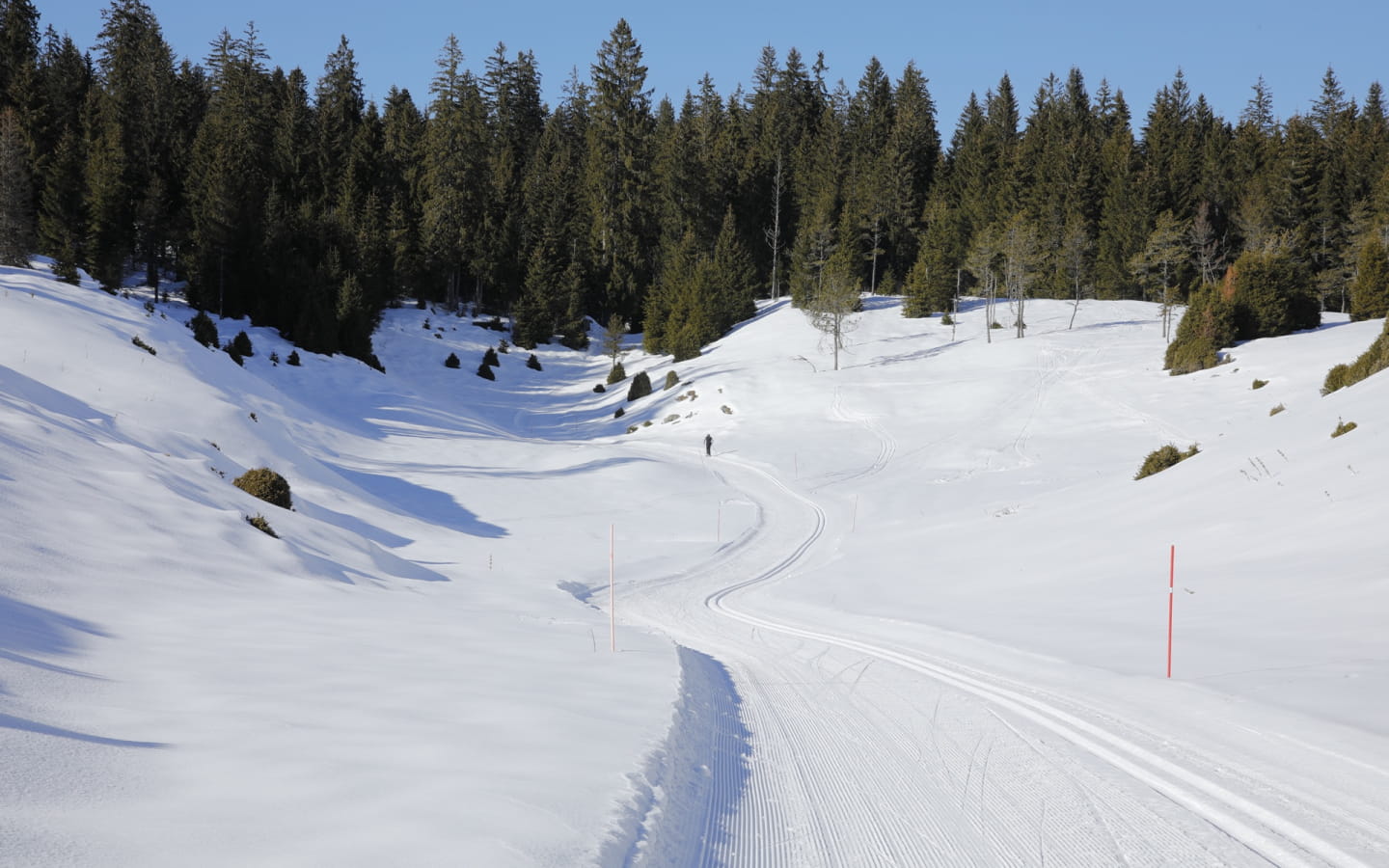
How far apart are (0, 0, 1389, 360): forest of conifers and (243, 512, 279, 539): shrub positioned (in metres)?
35.9

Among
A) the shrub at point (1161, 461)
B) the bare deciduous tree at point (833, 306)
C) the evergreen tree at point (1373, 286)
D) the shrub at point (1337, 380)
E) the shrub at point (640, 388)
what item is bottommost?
the shrub at point (1161, 461)

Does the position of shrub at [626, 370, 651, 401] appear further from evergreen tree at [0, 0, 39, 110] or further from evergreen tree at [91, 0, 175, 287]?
evergreen tree at [0, 0, 39, 110]

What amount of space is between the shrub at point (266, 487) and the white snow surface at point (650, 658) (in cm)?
68

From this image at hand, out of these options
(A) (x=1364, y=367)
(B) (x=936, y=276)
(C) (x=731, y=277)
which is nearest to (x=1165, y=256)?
(B) (x=936, y=276)

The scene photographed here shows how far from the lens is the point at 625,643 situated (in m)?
9.58

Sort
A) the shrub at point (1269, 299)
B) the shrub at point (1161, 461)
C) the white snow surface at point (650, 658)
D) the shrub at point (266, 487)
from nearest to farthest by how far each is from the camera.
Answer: the white snow surface at point (650, 658) < the shrub at point (266, 487) < the shrub at point (1161, 461) < the shrub at point (1269, 299)

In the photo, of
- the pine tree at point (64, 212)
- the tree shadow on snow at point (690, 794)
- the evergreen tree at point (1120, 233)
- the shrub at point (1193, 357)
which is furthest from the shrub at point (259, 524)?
the evergreen tree at point (1120, 233)

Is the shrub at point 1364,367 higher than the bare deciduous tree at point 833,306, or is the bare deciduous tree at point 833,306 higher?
the bare deciduous tree at point 833,306

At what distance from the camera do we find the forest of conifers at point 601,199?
154 ft

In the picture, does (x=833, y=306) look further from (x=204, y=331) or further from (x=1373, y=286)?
(x=204, y=331)

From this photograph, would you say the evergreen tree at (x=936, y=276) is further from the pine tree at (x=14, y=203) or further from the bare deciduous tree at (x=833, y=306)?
the pine tree at (x=14, y=203)

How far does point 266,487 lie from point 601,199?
56.3 metres

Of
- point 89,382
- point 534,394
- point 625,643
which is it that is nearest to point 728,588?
point 625,643

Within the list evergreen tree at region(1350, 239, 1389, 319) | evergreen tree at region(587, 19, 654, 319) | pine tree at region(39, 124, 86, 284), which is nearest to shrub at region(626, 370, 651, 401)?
evergreen tree at region(587, 19, 654, 319)
